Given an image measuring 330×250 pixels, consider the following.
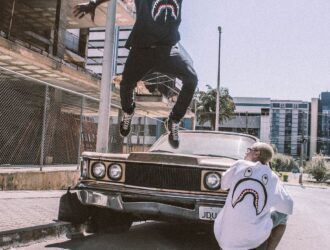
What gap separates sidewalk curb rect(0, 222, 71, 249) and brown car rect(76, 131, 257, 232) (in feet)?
2.46

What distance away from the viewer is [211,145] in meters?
6.50

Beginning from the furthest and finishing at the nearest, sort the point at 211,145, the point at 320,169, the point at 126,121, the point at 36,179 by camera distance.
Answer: the point at 320,169 → the point at 36,179 → the point at 211,145 → the point at 126,121

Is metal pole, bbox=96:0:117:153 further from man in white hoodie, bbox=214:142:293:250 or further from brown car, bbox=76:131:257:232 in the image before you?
man in white hoodie, bbox=214:142:293:250

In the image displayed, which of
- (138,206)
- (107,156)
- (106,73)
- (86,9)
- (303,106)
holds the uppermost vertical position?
(303,106)

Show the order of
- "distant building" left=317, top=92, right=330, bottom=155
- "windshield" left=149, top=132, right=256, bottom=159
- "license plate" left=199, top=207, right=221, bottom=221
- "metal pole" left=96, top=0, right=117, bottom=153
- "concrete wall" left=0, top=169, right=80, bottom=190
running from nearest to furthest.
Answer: "license plate" left=199, top=207, right=221, bottom=221 < "windshield" left=149, top=132, right=256, bottom=159 < "metal pole" left=96, top=0, right=117, bottom=153 < "concrete wall" left=0, top=169, right=80, bottom=190 < "distant building" left=317, top=92, right=330, bottom=155

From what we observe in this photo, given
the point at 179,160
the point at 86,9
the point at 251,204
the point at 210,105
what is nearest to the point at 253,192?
the point at 251,204

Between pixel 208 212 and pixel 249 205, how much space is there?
175 centimetres

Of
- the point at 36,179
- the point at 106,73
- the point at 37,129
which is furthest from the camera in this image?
the point at 37,129

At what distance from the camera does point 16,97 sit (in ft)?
35.9

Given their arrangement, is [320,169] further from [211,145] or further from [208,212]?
[208,212]

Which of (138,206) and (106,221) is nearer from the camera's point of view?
(138,206)

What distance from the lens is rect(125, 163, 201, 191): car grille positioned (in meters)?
5.33

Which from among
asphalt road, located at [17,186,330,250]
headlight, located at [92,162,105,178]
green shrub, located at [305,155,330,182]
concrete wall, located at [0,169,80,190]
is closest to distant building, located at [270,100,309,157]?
green shrub, located at [305,155,330,182]

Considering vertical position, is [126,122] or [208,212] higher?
[126,122]
